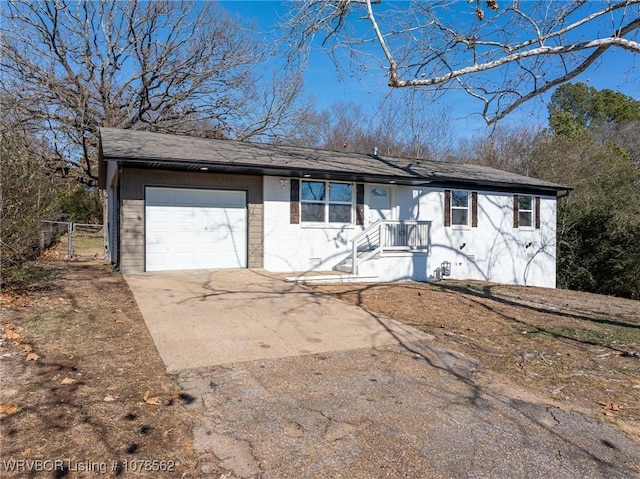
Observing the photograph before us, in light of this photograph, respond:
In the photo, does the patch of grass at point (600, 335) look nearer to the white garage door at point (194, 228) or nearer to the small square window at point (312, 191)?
the small square window at point (312, 191)

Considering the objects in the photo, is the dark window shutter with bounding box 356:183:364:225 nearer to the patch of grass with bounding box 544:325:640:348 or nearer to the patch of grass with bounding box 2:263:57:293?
the patch of grass with bounding box 544:325:640:348

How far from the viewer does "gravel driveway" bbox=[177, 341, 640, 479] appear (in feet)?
8.97

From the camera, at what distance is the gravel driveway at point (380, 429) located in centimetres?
273

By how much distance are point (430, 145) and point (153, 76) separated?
18.0 m

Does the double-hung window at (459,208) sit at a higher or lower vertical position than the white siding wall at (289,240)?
higher

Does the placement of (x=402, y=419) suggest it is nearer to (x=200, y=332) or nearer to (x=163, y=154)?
(x=200, y=332)

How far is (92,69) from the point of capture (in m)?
21.9

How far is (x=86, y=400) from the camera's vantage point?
336 centimetres

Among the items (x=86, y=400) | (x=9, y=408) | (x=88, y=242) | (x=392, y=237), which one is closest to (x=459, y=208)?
(x=392, y=237)

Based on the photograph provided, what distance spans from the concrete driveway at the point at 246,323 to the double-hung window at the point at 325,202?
360cm


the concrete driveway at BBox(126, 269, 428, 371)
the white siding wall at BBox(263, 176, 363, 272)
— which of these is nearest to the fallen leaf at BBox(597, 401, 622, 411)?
the concrete driveway at BBox(126, 269, 428, 371)

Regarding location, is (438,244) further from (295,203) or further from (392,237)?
(295,203)

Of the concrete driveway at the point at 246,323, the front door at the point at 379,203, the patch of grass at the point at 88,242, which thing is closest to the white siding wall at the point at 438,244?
the front door at the point at 379,203

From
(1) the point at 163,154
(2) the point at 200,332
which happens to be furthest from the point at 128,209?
(2) the point at 200,332
